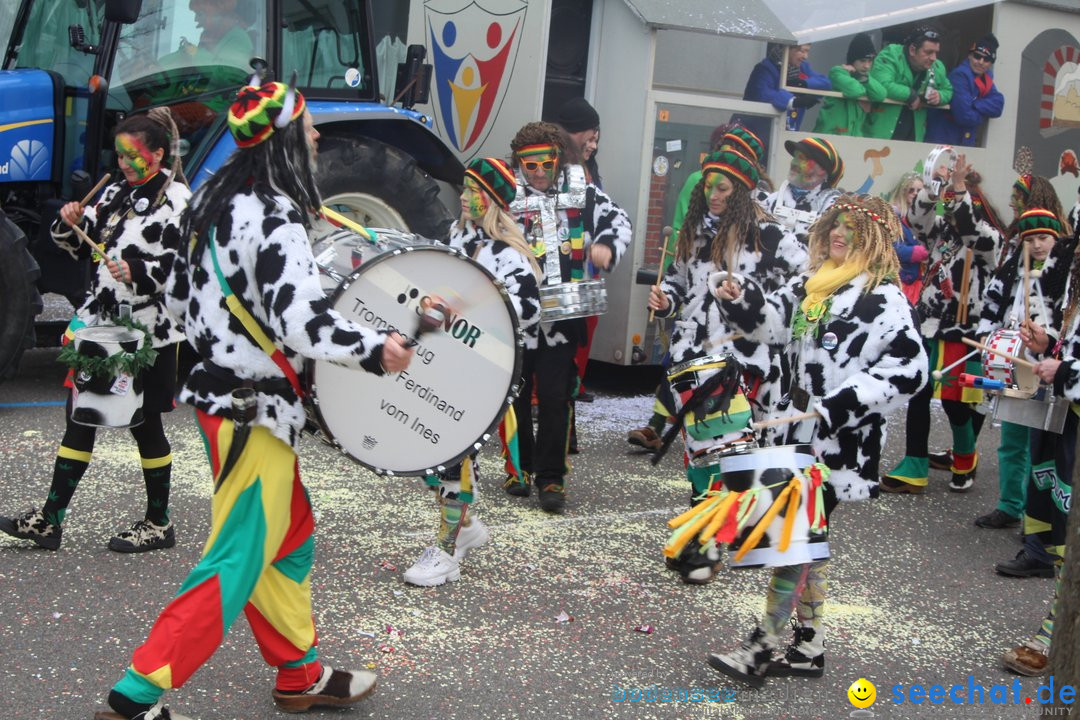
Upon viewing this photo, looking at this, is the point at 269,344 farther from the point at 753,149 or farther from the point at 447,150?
the point at 447,150

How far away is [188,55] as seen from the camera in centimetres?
663

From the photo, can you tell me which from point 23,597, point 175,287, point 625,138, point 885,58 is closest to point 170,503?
point 23,597

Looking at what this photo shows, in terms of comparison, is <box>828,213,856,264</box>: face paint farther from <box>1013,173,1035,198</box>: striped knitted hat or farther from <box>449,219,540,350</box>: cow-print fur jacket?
<box>1013,173,1035,198</box>: striped knitted hat

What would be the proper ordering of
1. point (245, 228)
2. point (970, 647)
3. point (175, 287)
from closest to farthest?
point (245, 228)
point (175, 287)
point (970, 647)

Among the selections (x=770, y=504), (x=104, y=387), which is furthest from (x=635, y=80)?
(x=770, y=504)

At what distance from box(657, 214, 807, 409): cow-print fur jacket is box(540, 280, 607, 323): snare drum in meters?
0.36

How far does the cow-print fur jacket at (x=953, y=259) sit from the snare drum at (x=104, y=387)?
13.1ft

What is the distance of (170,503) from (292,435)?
2.25 metres

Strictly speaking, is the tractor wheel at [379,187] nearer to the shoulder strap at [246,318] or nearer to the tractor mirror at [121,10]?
the tractor mirror at [121,10]

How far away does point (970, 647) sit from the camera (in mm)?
4332

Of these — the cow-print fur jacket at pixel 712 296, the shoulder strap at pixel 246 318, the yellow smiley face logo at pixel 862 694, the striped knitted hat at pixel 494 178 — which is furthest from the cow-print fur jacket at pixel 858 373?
the shoulder strap at pixel 246 318

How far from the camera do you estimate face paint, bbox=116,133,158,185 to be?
452 cm

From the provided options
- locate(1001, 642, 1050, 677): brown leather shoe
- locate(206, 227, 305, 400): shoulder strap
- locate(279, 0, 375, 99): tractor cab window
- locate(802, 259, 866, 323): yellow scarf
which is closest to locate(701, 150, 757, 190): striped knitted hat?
locate(802, 259, 866, 323): yellow scarf

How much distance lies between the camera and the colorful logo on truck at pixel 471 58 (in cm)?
747
